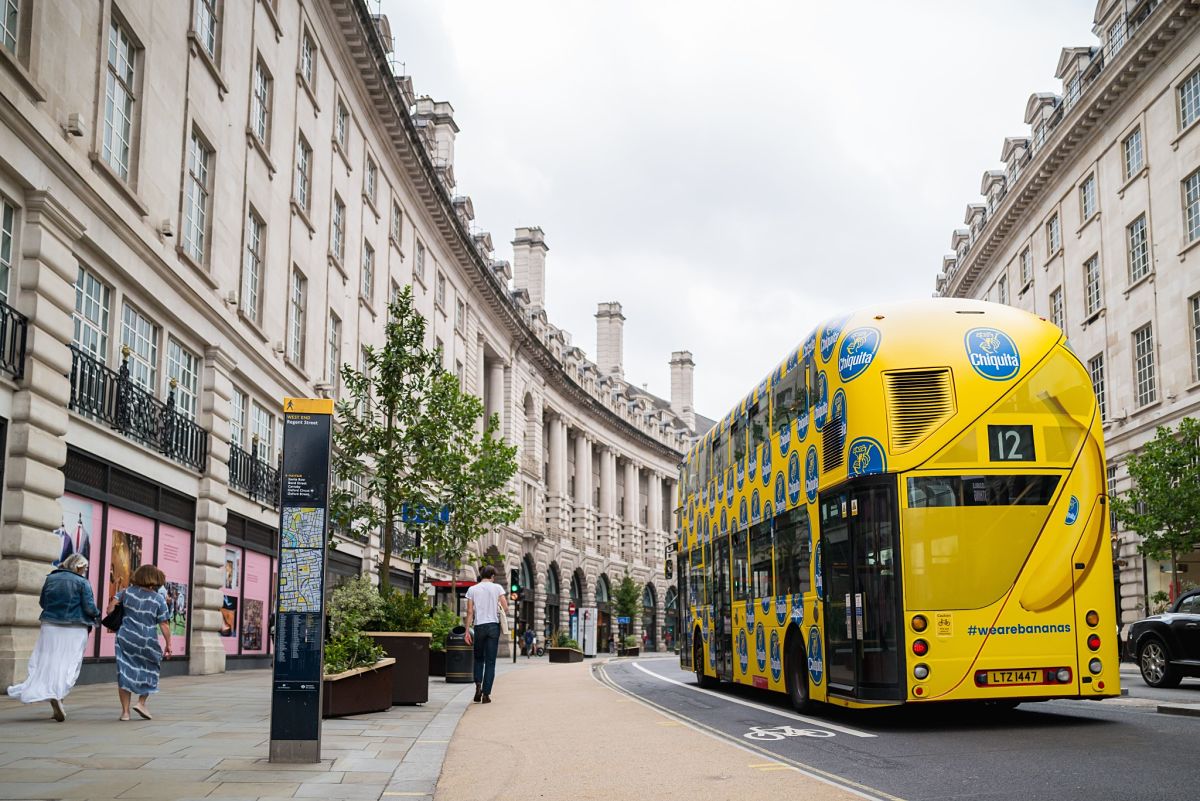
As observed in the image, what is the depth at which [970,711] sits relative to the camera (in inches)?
573

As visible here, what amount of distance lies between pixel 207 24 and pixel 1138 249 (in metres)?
27.3

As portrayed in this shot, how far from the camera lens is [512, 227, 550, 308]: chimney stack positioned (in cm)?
7244

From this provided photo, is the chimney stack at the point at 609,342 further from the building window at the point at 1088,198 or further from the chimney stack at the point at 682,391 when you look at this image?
the building window at the point at 1088,198

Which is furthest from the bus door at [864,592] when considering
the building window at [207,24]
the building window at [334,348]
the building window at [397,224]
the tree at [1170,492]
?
the building window at [397,224]

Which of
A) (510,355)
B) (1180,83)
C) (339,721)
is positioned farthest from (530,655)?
(339,721)

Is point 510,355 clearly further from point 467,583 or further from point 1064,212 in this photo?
point 1064,212

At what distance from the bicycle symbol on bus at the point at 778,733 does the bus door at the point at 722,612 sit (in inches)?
228

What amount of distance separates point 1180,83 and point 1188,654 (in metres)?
21.2

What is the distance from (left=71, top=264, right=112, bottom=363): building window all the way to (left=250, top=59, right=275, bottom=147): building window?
27.7 ft

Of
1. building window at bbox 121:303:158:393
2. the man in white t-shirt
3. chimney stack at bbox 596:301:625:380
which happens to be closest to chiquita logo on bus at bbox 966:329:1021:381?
the man in white t-shirt

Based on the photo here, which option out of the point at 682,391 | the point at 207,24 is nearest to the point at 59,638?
the point at 207,24

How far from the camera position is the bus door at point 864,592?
11.9 metres

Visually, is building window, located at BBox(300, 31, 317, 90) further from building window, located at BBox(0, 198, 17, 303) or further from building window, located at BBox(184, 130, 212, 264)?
building window, located at BBox(0, 198, 17, 303)

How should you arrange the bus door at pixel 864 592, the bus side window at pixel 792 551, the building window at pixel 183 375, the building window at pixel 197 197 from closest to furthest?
the bus door at pixel 864 592 < the bus side window at pixel 792 551 < the building window at pixel 183 375 < the building window at pixel 197 197
